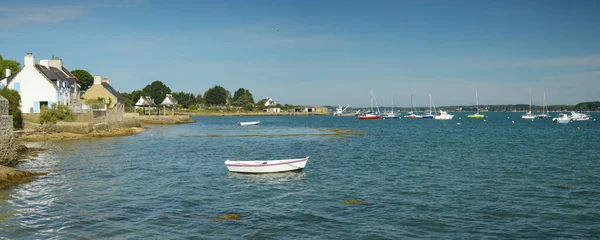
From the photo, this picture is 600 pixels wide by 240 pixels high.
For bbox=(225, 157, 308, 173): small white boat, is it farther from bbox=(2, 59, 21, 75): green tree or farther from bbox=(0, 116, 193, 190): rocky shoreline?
bbox=(2, 59, 21, 75): green tree

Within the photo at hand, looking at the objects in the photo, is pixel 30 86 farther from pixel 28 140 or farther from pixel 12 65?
pixel 12 65

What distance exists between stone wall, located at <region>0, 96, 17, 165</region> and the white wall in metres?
39.8

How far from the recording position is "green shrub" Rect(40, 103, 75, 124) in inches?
2251

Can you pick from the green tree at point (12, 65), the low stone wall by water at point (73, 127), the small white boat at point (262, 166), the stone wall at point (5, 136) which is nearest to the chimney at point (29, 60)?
the low stone wall by water at point (73, 127)

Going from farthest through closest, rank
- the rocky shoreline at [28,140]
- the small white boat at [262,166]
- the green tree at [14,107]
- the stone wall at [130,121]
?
1. the stone wall at [130,121]
2. the green tree at [14,107]
3. the small white boat at [262,166]
4. the rocky shoreline at [28,140]

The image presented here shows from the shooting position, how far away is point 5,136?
102 ft

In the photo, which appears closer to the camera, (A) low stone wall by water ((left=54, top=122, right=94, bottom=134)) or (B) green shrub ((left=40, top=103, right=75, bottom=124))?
(B) green shrub ((left=40, top=103, right=75, bottom=124))

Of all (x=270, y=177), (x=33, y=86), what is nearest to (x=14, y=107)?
(x=33, y=86)

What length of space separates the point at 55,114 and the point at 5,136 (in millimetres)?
29619

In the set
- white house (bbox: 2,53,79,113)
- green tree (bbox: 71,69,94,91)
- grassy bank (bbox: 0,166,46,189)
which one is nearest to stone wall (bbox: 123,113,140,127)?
white house (bbox: 2,53,79,113)

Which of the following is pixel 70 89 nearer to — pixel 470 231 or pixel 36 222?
pixel 36 222

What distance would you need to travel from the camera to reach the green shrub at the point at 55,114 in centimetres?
5719

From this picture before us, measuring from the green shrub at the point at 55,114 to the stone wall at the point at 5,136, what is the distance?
2709 cm

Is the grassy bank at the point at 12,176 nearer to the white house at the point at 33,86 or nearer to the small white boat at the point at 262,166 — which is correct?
the small white boat at the point at 262,166
